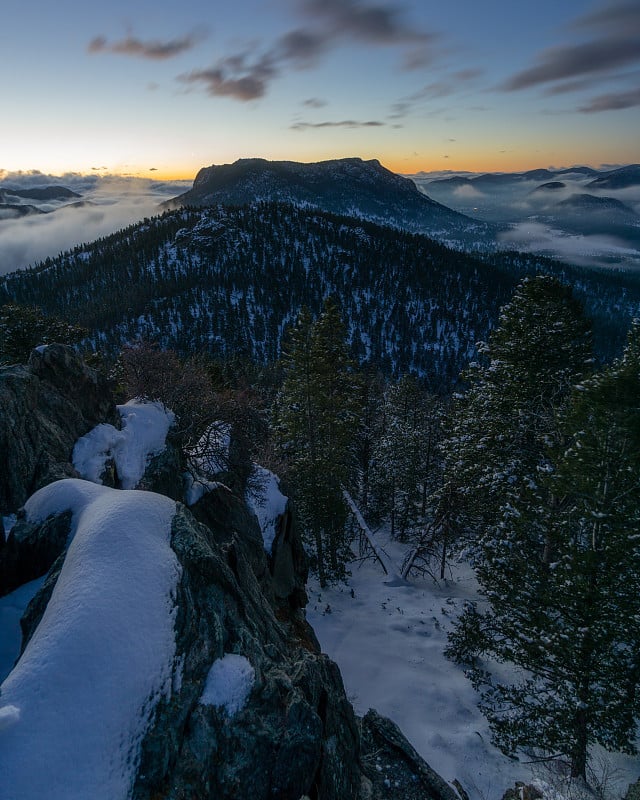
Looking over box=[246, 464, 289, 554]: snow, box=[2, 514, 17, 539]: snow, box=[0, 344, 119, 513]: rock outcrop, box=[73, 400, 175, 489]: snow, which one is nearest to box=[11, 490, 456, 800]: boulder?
box=[2, 514, 17, 539]: snow

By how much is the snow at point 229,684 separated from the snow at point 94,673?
Answer: 72cm

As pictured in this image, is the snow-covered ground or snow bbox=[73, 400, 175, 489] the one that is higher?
snow bbox=[73, 400, 175, 489]

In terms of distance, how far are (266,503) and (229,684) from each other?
1397cm

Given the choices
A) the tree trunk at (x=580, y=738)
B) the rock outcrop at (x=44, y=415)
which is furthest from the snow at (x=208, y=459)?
the tree trunk at (x=580, y=738)

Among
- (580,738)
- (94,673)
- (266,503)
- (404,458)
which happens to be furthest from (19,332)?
(580,738)

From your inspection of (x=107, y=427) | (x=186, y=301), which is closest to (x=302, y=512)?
(x=107, y=427)

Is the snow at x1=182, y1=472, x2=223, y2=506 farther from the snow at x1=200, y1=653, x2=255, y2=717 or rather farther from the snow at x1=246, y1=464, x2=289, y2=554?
the snow at x1=200, y1=653, x2=255, y2=717

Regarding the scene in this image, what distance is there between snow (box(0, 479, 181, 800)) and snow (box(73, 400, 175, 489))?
25.7ft

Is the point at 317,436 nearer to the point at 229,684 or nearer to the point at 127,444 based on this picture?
the point at 127,444

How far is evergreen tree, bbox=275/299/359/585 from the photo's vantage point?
23873 millimetres

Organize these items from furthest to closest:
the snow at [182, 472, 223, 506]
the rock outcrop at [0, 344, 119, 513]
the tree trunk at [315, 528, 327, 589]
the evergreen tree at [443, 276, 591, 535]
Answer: the tree trunk at [315, 528, 327, 589]
the snow at [182, 472, 223, 506]
the evergreen tree at [443, 276, 591, 535]
the rock outcrop at [0, 344, 119, 513]

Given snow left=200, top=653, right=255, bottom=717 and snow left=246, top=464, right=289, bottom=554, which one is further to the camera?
snow left=246, top=464, right=289, bottom=554

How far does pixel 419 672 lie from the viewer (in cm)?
1541

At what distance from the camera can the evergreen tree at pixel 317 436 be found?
78.3 feet
